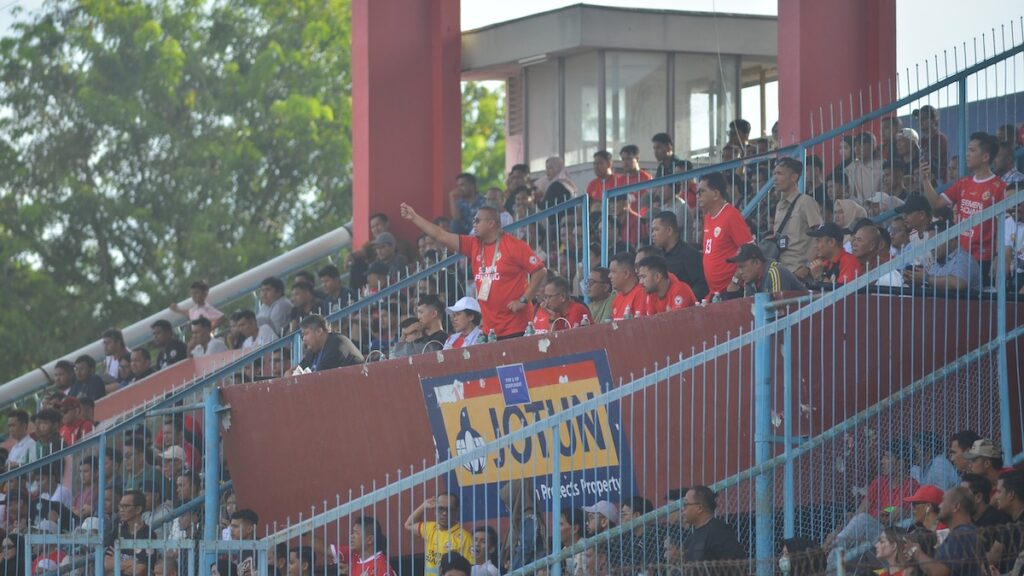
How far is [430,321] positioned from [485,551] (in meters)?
3.54

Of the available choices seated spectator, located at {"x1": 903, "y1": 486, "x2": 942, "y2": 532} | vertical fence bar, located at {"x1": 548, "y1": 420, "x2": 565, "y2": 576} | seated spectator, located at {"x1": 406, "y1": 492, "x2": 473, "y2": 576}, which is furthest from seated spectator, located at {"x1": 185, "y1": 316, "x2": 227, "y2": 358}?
seated spectator, located at {"x1": 903, "y1": 486, "x2": 942, "y2": 532}

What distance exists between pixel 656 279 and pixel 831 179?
349 centimetres

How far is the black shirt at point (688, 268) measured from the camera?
14.4m

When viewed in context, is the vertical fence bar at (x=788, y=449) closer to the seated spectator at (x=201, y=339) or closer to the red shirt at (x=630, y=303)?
the red shirt at (x=630, y=303)

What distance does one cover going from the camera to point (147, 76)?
132 ft

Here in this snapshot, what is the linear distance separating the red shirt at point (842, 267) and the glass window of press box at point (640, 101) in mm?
10173

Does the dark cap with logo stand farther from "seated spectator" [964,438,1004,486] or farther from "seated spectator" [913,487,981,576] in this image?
"seated spectator" [913,487,981,576]

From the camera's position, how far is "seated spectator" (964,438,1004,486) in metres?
10.2

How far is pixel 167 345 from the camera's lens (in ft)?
68.4

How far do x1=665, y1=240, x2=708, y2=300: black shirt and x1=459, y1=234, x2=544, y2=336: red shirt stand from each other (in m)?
1.24

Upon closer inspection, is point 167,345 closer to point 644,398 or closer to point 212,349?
point 212,349

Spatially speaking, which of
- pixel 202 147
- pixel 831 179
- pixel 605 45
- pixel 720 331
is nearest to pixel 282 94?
pixel 202 147

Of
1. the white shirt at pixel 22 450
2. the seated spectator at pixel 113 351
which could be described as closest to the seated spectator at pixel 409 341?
the white shirt at pixel 22 450

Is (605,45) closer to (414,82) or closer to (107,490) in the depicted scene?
(414,82)
